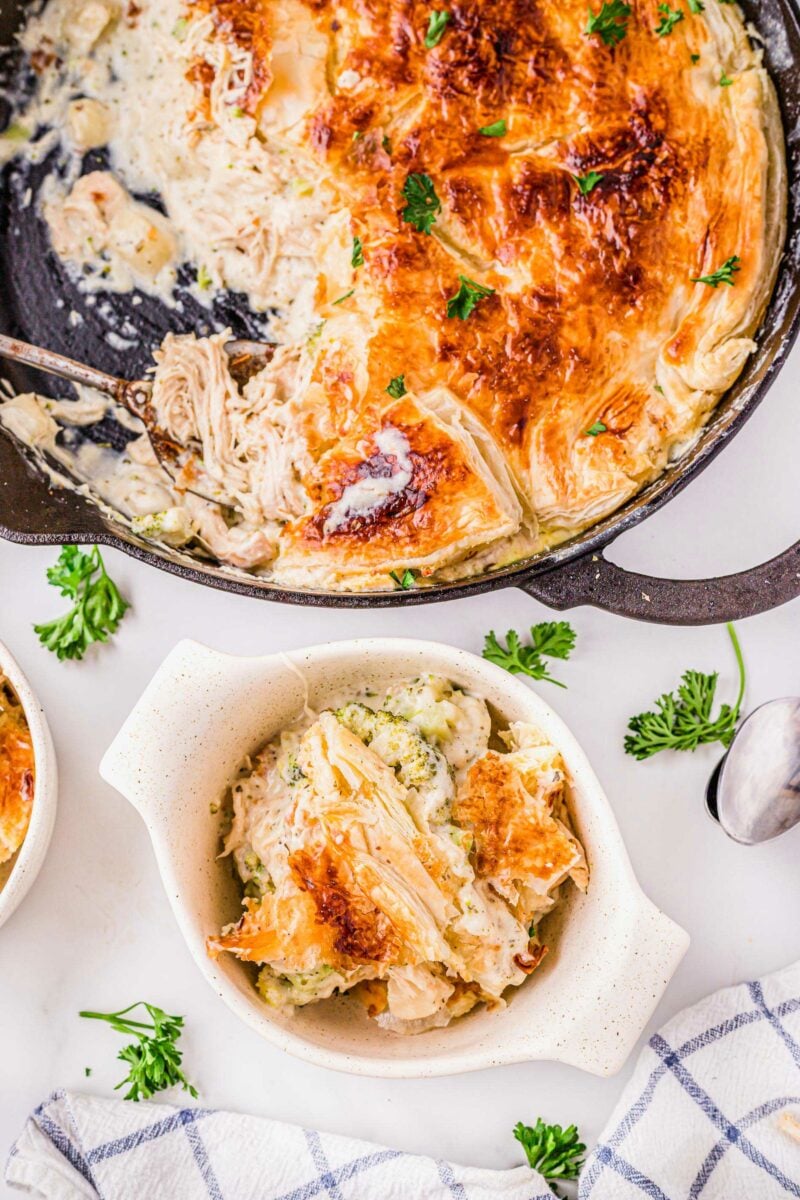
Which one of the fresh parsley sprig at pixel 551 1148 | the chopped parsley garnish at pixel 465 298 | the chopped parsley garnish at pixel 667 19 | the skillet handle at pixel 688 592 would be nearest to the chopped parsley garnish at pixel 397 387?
the chopped parsley garnish at pixel 465 298

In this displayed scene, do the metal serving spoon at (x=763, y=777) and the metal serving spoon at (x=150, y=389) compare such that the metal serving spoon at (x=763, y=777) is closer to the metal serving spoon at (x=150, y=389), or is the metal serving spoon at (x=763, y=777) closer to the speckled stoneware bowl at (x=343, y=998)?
the speckled stoneware bowl at (x=343, y=998)

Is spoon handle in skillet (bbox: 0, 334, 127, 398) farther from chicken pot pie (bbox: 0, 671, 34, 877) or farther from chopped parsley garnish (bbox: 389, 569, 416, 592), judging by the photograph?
chopped parsley garnish (bbox: 389, 569, 416, 592)

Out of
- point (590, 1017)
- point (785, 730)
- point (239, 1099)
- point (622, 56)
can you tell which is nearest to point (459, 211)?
point (622, 56)

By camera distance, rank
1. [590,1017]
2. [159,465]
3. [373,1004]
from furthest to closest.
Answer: [159,465] < [373,1004] < [590,1017]

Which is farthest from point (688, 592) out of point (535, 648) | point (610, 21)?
point (610, 21)

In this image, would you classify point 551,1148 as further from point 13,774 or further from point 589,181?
point 589,181

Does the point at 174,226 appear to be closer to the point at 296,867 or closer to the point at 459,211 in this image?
the point at 459,211
